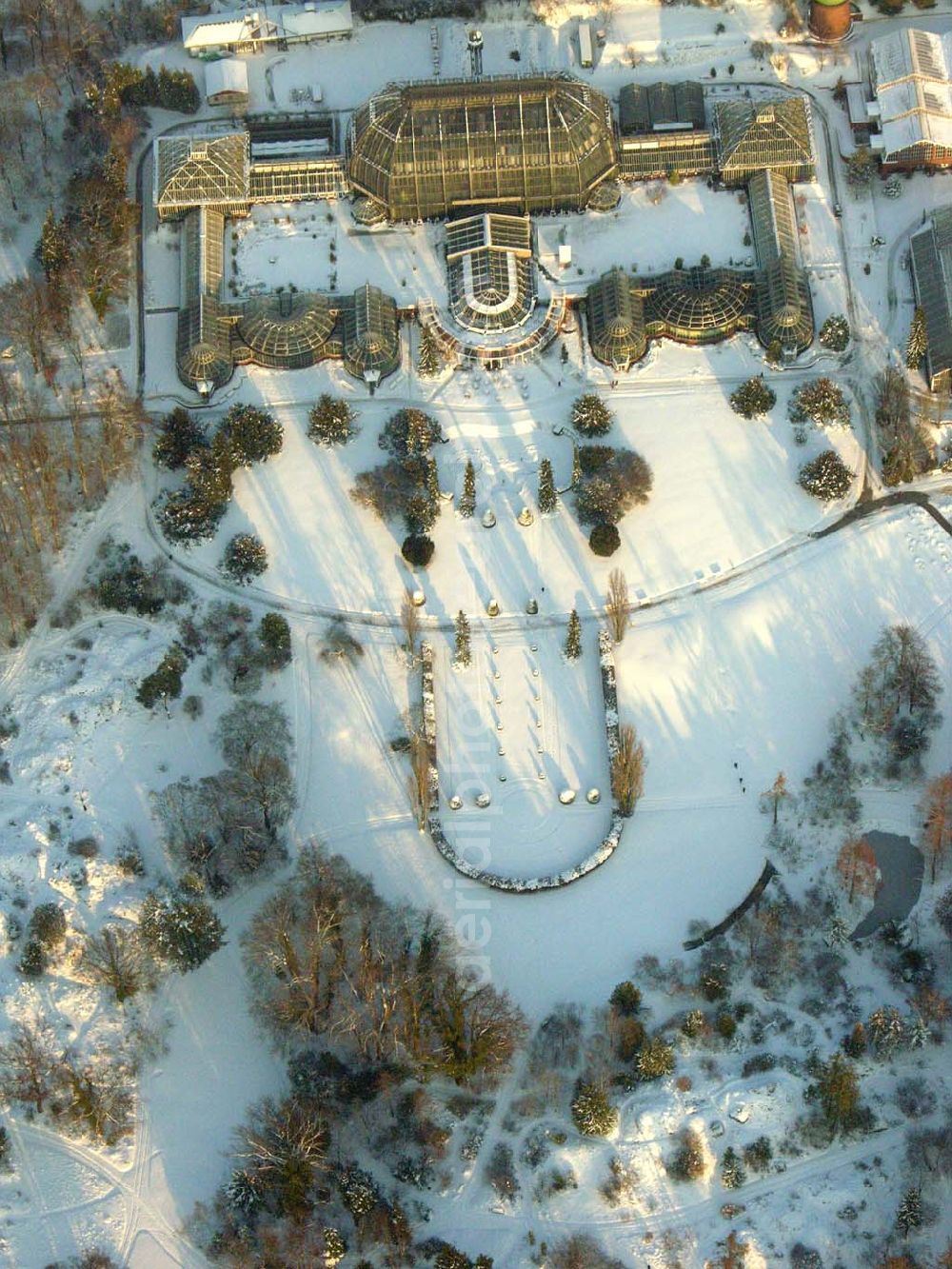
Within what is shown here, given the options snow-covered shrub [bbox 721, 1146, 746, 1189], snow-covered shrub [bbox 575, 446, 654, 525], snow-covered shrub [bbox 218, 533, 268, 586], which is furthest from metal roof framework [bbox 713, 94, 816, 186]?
snow-covered shrub [bbox 721, 1146, 746, 1189]

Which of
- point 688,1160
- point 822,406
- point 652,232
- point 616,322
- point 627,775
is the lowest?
point 688,1160

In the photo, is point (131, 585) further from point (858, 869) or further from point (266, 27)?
point (858, 869)

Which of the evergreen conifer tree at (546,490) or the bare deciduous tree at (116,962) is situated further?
the evergreen conifer tree at (546,490)

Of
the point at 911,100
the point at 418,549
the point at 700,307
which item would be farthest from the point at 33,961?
the point at 911,100

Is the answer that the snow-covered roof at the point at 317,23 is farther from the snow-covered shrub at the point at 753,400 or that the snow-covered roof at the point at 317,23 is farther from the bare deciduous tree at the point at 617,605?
the bare deciduous tree at the point at 617,605

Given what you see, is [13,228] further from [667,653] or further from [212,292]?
[667,653]

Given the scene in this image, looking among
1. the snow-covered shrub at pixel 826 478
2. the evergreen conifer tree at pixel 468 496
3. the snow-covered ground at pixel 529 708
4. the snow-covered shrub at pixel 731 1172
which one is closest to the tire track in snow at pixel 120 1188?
the snow-covered ground at pixel 529 708
